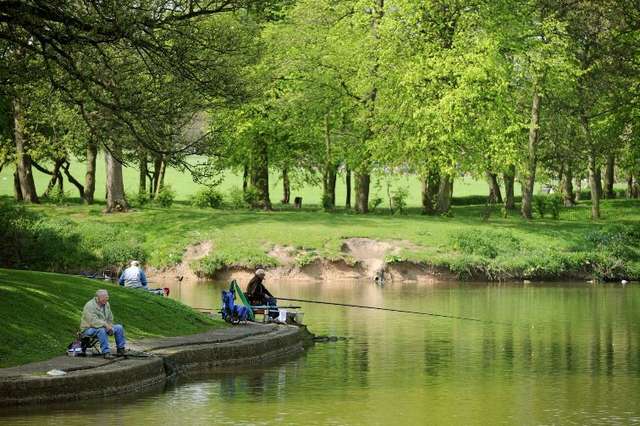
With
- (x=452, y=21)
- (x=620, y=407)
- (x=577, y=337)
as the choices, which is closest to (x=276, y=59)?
(x=452, y=21)

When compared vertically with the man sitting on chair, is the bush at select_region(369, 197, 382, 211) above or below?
above

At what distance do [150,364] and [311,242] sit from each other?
3322 cm

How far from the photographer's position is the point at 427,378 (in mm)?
26188

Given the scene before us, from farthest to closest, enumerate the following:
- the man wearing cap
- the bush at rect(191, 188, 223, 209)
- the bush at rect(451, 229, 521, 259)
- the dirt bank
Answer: the bush at rect(191, 188, 223, 209) → the bush at rect(451, 229, 521, 259) → the dirt bank → the man wearing cap

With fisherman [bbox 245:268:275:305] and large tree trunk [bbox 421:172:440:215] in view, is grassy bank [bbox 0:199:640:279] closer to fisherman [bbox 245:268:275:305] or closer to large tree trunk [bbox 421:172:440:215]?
large tree trunk [bbox 421:172:440:215]

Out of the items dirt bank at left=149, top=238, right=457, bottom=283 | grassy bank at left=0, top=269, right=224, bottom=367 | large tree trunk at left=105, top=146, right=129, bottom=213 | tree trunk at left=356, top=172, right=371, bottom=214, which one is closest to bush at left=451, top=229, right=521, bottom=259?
dirt bank at left=149, top=238, right=457, bottom=283

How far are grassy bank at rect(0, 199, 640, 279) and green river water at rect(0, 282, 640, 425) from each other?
12712 mm

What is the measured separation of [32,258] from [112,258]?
376 centimetres

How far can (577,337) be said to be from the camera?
114 feet

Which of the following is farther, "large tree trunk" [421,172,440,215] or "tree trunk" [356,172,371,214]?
"tree trunk" [356,172,371,214]

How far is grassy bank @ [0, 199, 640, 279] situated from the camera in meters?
56.6

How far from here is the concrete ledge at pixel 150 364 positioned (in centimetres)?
2091

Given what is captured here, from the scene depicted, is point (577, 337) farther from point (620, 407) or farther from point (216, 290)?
point (216, 290)

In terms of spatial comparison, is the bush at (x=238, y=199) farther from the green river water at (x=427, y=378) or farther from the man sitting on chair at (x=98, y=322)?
the man sitting on chair at (x=98, y=322)
